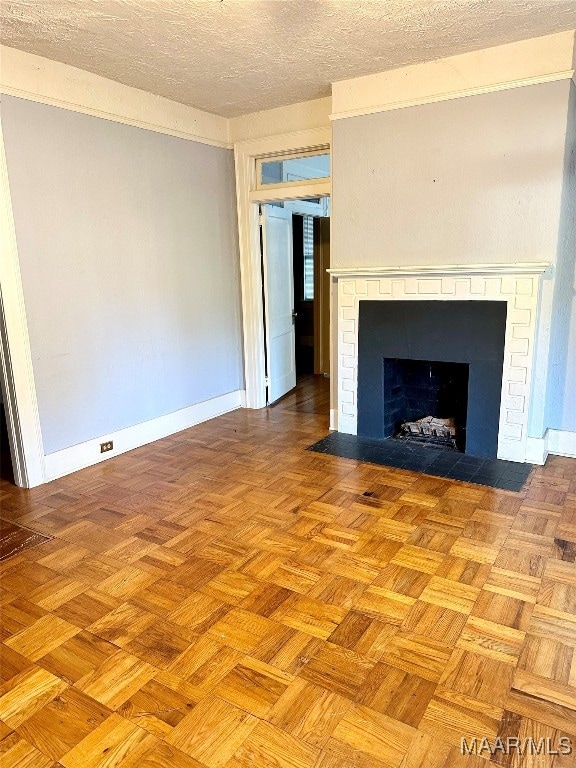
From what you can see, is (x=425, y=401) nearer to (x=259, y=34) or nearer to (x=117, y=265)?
(x=117, y=265)

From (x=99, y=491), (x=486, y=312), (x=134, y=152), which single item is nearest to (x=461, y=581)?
(x=486, y=312)

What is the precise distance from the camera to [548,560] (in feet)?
7.43

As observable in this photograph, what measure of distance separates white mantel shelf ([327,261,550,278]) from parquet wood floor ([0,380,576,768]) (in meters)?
1.26

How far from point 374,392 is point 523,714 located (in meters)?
2.51

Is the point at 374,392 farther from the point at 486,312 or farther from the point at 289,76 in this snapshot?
the point at 289,76

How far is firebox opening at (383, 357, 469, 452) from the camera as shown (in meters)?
3.81

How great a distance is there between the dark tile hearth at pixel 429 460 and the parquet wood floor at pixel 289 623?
0.37 ft

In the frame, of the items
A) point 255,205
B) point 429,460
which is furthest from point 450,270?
point 255,205

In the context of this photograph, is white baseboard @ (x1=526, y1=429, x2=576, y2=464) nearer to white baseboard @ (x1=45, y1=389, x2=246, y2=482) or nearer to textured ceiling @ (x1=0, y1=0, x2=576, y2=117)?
textured ceiling @ (x1=0, y1=0, x2=576, y2=117)

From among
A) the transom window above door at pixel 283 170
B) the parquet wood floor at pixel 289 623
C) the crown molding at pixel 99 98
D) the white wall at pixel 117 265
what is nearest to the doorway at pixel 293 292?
the transom window above door at pixel 283 170

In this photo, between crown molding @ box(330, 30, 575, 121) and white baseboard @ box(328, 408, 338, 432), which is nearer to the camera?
crown molding @ box(330, 30, 575, 121)

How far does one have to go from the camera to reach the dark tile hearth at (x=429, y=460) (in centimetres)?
312

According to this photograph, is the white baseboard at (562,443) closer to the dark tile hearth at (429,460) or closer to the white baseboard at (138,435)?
the dark tile hearth at (429,460)

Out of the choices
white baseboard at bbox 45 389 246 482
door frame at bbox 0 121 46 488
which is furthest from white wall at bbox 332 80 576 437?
door frame at bbox 0 121 46 488
